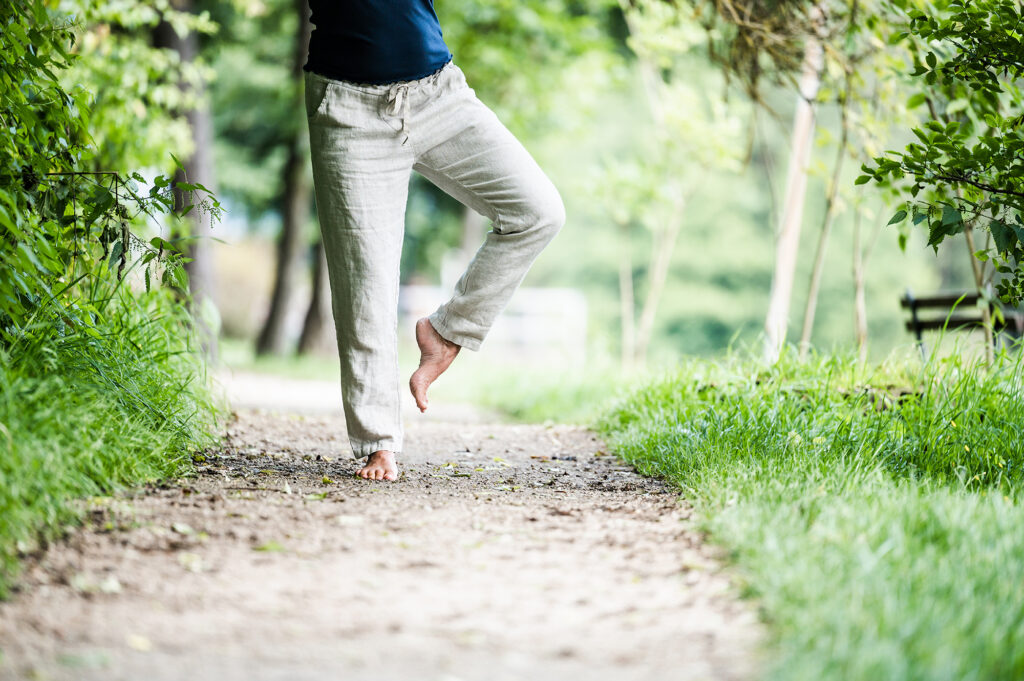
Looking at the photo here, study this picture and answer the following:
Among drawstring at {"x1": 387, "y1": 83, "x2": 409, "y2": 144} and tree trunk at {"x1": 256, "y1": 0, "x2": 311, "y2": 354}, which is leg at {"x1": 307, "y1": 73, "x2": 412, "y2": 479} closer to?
drawstring at {"x1": 387, "y1": 83, "x2": 409, "y2": 144}

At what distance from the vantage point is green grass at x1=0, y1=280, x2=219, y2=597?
1974 millimetres

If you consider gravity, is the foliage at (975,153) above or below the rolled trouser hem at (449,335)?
above

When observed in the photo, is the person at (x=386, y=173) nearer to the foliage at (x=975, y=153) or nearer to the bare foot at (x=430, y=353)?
the bare foot at (x=430, y=353)

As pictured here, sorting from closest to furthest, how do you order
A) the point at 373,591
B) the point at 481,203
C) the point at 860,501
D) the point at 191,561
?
1. the point at 373,591
2. the point at 191,561
3. the point at 860,501
4. the point at 481,203

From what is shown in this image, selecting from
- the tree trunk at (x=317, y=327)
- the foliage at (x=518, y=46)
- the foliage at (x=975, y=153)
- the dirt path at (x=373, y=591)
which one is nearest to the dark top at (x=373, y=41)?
the dirt path at (x=373, y=591)

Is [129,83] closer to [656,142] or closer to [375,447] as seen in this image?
[375,447]

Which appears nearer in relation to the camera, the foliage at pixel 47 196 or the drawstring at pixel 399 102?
the foliage at pixel 47 196

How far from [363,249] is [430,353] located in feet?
1.33

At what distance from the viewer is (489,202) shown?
9.56 ft

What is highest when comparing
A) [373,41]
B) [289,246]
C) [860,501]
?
[373,41]

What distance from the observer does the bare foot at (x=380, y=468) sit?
111 inches

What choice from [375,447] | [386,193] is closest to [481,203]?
[386,193]

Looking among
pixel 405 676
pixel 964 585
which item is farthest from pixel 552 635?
pixel 964 585

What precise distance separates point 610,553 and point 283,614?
2.42ft
